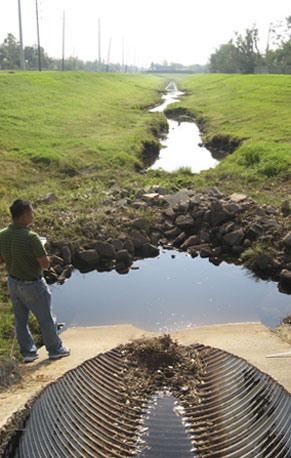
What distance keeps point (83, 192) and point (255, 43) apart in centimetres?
7802

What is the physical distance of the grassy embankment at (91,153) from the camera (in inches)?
455

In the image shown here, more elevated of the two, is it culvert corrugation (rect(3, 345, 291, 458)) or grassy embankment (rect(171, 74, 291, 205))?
grassy embankment (rect(171, 74, 291, 205))

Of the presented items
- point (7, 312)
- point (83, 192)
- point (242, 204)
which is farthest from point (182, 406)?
point (83, 192)

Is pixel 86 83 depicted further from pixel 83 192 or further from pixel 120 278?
pixel 120 278

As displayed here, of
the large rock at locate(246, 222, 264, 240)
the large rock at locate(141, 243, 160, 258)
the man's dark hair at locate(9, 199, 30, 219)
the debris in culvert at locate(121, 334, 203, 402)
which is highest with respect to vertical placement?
the man's dark hair at locate(9, 199, 30, 219)

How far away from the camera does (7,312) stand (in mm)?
7199

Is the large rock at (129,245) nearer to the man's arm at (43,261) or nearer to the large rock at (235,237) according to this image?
the large rock at (235,237)

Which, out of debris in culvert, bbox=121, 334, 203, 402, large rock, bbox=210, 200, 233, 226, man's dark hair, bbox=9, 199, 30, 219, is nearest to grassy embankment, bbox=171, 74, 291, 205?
large rock, bbox=210, 200, 233, 226

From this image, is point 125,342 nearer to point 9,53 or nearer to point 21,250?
point 21,250

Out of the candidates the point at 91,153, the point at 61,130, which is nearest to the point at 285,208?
the point at 91,153

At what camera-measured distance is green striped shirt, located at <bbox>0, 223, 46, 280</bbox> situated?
4.89 meters

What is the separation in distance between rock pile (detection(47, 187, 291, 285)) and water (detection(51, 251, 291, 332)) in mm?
294

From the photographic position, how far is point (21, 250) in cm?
493

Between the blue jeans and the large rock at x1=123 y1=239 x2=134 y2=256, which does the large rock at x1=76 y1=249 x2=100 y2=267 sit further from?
the blue jeans
